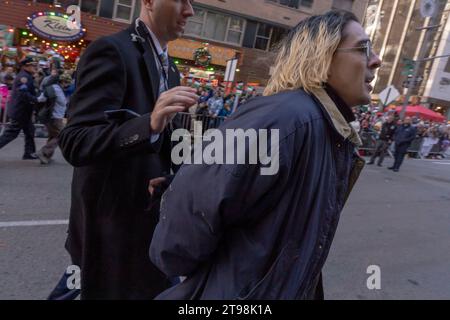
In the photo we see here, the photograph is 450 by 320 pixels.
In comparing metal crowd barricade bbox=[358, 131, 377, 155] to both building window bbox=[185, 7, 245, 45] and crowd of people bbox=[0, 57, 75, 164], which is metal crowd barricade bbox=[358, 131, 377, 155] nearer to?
crowd of people bbox=[0, 57, 75, 164]

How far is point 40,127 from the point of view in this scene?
9.80 metres

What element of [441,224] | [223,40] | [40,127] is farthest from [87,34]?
[441,224]

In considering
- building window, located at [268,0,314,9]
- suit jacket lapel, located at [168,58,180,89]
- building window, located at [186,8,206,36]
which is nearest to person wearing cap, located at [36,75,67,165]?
suit jacket lapel, located at [168,58,180,89]

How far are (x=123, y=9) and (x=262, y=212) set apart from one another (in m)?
23.4

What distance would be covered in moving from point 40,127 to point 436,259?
30.1 feet

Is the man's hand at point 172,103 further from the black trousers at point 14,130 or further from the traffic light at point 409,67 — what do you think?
the traffic light at point 409,67

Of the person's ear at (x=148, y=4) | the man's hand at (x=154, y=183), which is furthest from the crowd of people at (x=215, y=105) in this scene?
the man's hand at (x=154, y=183)

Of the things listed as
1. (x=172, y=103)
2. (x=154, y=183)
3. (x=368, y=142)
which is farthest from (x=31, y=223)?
(x=368, y=142)

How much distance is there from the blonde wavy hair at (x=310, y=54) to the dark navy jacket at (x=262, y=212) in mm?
75

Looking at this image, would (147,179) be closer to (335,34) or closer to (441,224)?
(335,34)

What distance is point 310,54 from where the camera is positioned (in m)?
1.42

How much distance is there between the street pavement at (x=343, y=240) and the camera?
361cm

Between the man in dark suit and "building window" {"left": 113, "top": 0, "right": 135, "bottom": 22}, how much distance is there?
73.3 ft

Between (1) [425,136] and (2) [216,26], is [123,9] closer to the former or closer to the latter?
(2) [216,26]
